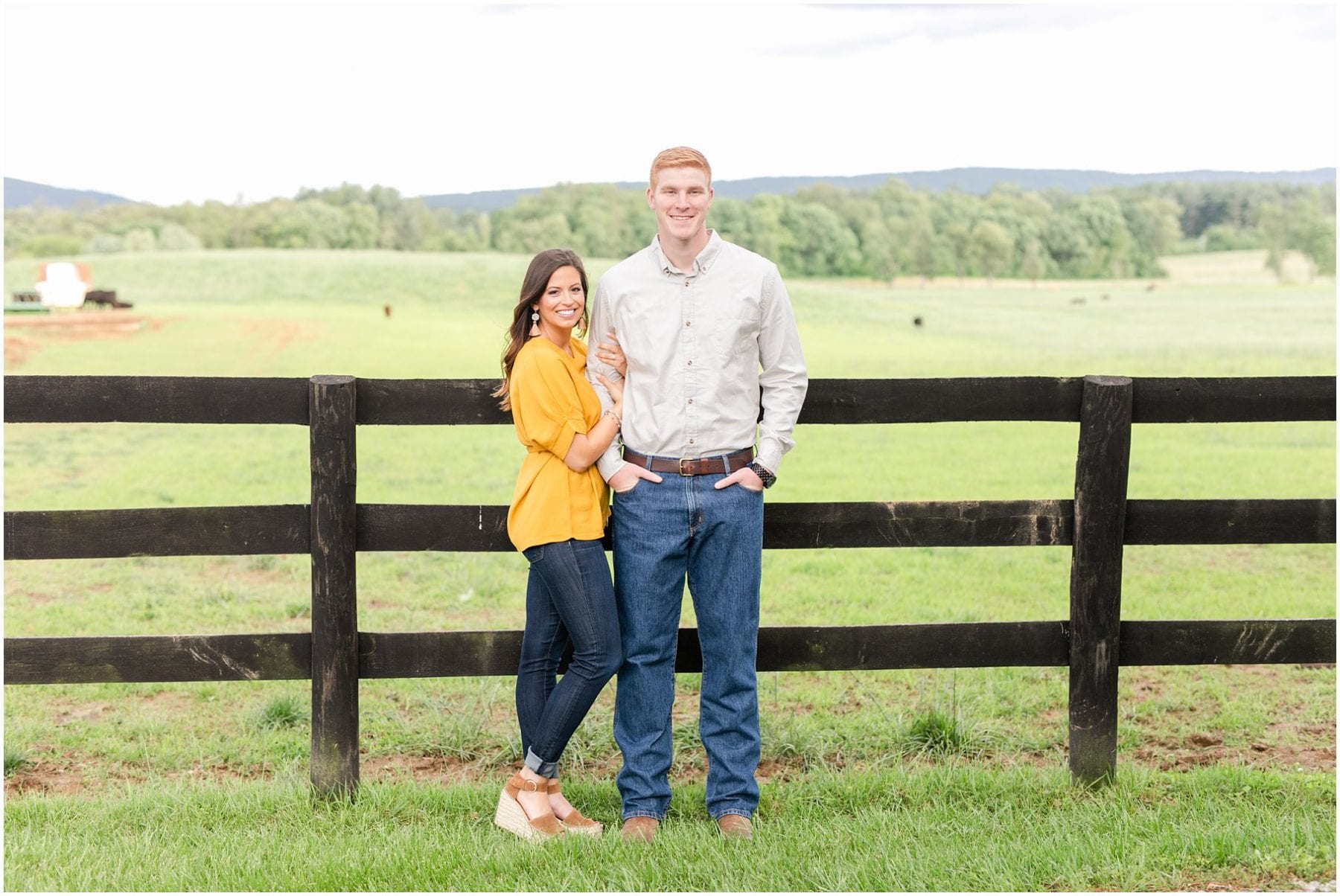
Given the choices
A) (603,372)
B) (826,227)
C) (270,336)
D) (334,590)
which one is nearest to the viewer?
(603,372)

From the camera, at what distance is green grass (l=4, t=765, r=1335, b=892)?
405 cm

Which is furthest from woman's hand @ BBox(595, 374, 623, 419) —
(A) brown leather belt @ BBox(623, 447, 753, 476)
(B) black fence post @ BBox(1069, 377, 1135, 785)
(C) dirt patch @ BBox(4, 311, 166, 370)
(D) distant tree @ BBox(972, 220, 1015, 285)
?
(D) distant tree @ BBox(972, 220, 1015, 285)

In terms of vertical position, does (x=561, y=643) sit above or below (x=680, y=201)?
below

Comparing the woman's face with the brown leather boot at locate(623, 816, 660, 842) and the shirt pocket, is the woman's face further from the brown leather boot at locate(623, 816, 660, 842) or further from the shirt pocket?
the brown leather boot at locate(623, 816, 660, 842)

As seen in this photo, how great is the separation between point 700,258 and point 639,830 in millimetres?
2032

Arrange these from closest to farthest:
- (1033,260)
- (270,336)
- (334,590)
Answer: (334,590)
(270,336)
(1033,260)

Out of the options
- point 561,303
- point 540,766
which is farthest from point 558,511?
point 540,766

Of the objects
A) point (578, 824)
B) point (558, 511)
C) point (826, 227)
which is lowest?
point (578, 824)

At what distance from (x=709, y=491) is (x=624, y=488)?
0.30 metres

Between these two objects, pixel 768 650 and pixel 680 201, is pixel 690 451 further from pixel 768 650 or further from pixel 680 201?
pixel 768 650

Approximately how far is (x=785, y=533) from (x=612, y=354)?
991mm

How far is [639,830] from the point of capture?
14.4ft

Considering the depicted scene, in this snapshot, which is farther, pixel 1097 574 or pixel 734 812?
pixel 1097 574

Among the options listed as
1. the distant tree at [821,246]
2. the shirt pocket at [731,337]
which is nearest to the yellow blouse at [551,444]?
the shirt pocket at [731,337]
